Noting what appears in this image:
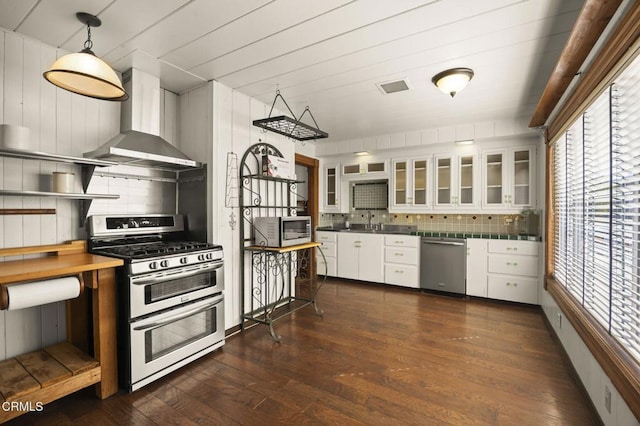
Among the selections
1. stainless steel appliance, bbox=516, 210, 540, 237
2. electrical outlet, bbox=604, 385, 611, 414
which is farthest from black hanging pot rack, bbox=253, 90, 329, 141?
stainless steel appliance, bbox=516, 210, 540, 237

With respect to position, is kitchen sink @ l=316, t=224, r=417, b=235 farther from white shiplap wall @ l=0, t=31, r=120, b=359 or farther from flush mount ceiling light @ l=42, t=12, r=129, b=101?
flush mount ceiling light @ l=42, t=12, r=129, b=101

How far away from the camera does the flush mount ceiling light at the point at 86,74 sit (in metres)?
1.60

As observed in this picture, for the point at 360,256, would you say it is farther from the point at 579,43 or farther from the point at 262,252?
the point at 579,43

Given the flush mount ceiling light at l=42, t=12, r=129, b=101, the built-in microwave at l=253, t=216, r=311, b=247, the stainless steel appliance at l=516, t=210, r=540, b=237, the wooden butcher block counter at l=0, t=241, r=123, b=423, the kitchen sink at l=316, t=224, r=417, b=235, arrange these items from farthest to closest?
1. the kitchen sink at l=316, t=224, r=417, b=235
2. the stainless steel appliance at l=516, t=210, r=540, b=237
3. the built-in microwave at l=253, t=216, r=311, b=247
4. the wooden butcher block counter at l=0, t=241, r=123, b=423
5. the flush mount ceiling light at l=42, t=12, r=129, b=101

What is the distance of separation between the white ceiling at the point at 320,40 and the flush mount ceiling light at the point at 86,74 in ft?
1.00

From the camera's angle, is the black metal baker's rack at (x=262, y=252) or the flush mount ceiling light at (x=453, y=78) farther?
the black metal baker's rack at (x=262, y=252)

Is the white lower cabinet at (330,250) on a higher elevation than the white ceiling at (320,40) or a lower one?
lower

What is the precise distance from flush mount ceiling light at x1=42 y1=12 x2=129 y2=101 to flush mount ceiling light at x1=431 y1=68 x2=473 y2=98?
237 cm

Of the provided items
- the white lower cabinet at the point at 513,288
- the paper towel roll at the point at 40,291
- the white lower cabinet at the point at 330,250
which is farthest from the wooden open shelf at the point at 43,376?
the white lower cabinet at the point at 513,288

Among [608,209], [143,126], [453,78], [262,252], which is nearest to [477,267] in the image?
[608,209]

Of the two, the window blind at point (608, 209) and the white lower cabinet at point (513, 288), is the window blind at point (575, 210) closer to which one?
the window blind at point (608, 209)

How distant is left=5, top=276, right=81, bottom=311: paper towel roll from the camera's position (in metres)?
1.64

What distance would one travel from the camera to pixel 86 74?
1.60 m

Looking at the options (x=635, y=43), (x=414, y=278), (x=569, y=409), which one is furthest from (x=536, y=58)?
(x=414, y=278)
